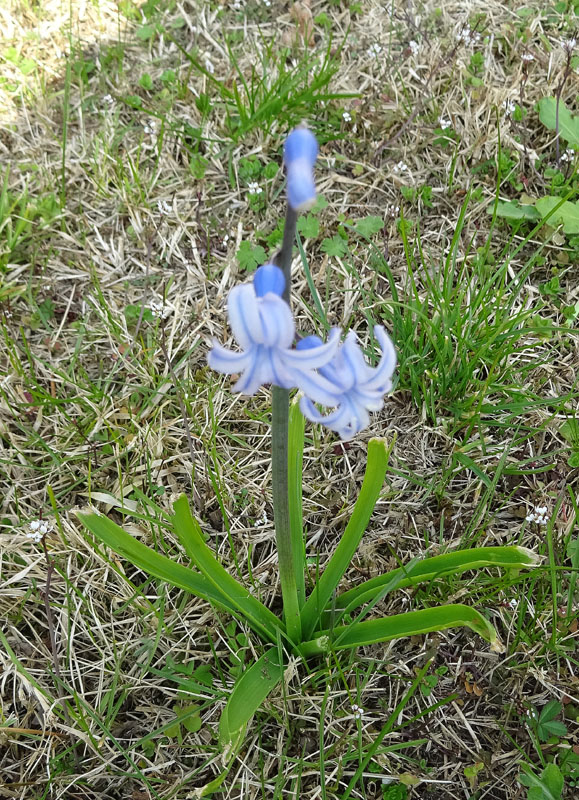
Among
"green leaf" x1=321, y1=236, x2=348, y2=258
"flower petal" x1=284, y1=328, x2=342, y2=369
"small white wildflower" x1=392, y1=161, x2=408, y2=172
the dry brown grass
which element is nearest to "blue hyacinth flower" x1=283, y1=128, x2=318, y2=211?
"flower petal" x1=284, y1=328, x2=342, y2=369

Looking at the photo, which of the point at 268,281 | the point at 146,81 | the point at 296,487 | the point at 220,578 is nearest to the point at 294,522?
the point at 296,487

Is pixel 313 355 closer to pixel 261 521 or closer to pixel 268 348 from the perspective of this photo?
pixel 268 348

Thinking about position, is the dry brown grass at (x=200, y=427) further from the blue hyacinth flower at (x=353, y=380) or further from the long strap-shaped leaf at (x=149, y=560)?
the blue hyacinth flower at (x=353, y=380)

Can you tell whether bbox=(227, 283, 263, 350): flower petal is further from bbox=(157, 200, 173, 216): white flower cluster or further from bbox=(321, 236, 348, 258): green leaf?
bbox=(157, 200, 173, 216): white flower cluster

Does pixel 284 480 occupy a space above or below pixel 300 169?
below

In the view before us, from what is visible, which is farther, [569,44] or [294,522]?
[569,44]

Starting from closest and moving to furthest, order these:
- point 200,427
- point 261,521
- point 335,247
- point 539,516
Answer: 1. point 539,516
2. point 261,521
3. point 200,427
4. point 335,247

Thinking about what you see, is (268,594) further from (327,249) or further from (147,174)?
(147,174)
